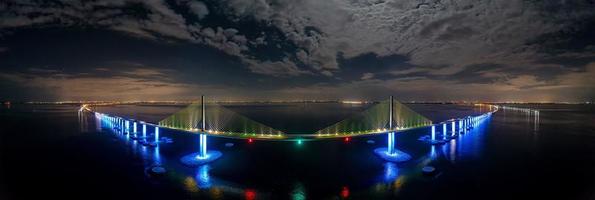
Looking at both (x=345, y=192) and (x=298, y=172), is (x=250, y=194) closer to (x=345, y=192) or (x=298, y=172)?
(x=345, y=192)

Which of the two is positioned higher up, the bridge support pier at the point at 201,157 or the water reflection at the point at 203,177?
the bridge support pier at the point at 201,157

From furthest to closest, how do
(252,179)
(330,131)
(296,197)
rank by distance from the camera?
(330,131), (252,179), (296,197)

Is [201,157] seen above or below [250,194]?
above

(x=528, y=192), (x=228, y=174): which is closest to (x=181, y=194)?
(x=228, y=174)

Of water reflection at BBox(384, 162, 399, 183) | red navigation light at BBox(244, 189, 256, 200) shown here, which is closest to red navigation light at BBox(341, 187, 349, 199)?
water reflection at BBox(384, 162, 399, 183)

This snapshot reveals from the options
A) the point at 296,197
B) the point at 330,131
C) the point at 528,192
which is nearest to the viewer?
the point at 296,197

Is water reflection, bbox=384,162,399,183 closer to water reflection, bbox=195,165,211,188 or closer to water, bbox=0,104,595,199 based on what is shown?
water, bbox=0,104,595,199

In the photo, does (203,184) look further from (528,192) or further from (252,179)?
(528,192)

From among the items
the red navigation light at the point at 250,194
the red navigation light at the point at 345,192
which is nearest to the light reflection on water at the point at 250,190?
the red navigation light at the point at 250,194

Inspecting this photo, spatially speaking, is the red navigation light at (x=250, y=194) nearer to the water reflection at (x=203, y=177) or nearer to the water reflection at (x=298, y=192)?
the water reflection at (x=298, y=192)

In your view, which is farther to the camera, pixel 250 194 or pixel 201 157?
pixel 201 157

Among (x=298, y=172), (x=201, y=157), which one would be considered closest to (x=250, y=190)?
(x=298, y=172)
